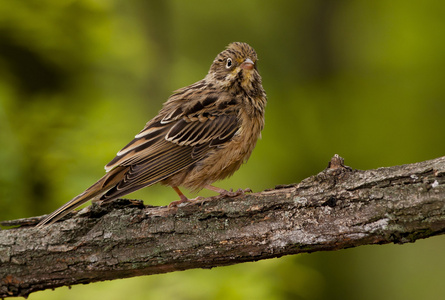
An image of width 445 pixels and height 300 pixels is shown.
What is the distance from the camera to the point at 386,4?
1027 centimetres

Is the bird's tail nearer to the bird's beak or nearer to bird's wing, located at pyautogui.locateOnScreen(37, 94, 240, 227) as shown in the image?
bird's wing, located at pyautogui.locateOnScreen(37, 94, 240, 227)

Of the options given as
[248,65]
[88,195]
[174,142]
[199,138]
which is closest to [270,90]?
[248,65]

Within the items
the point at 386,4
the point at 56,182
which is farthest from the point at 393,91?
the point at 56,182

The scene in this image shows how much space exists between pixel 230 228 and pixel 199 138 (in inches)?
56.5

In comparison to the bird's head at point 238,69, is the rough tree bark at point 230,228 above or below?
below

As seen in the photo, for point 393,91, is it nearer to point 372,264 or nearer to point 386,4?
point 386,4

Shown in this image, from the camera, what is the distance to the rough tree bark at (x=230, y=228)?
396cm

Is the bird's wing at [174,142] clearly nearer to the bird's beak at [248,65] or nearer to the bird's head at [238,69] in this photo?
the bird's head at [238,69]

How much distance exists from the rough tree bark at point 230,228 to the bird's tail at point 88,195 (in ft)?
0.23

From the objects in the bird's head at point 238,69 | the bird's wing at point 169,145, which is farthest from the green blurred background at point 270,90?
the bird's head at point 238,69

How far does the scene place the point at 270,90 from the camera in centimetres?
1015

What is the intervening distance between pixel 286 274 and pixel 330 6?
5.98 m

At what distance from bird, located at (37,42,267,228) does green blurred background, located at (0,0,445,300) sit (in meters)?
1.05

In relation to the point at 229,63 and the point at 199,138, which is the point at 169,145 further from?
the point at 229,63
